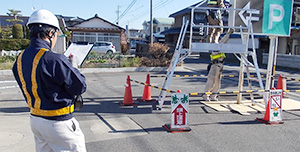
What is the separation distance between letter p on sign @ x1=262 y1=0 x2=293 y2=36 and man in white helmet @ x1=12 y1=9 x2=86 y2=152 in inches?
247

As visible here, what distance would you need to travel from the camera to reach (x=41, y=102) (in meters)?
2.21

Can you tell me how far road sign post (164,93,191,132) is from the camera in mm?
5113

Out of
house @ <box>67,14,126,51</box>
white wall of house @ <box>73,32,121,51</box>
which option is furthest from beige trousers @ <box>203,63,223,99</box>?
white wall of house @ <box>73,32,121,51</box>

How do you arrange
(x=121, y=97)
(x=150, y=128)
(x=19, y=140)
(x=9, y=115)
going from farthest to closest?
(x=121, y=97) < (x=9, y=115) < (x=150, y=128) < (x=19, y=140)

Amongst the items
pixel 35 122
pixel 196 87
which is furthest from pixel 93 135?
pixel 196 87

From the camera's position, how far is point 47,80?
7.09 ft

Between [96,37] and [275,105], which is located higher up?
[96,37]

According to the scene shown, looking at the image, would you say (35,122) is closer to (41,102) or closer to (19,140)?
(41,102)

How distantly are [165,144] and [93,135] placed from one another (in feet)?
4.76

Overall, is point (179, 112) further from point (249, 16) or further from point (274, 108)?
point (249, 16)

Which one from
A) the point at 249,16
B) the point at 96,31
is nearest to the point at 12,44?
the point at 96,31

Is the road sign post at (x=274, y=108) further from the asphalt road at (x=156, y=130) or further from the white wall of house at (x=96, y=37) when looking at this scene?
the white wall of house at (x=96, y=37)

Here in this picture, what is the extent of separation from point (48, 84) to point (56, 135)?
1.53 feet

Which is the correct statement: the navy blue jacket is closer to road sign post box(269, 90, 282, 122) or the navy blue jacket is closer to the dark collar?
the dark collar
